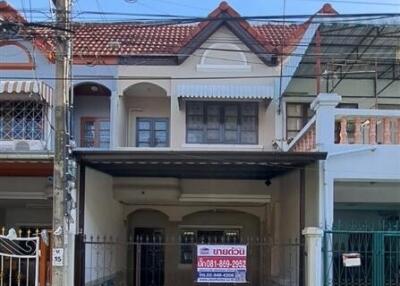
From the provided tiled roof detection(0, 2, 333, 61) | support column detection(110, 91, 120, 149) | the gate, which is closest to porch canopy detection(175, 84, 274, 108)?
tiled roof detection(0, 2, 333, 61)

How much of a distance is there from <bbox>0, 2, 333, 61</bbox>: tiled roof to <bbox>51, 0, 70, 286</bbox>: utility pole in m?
6.44

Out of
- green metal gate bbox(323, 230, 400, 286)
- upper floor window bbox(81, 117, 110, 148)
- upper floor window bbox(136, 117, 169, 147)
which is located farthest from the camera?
upper floor window bbox(136, 117, 169, 147)

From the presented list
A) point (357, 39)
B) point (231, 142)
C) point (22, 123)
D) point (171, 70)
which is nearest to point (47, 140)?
point (22, 123)

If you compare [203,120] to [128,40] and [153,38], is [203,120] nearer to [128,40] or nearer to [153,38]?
[153,38]

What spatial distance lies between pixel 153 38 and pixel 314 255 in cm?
984

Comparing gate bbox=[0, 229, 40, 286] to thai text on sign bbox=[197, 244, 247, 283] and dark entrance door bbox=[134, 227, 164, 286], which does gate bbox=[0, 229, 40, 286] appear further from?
dark entrance door bbox=[134, 227, 164, 286]

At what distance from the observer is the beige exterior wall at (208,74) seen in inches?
705

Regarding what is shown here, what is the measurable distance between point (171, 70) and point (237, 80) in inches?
73.5

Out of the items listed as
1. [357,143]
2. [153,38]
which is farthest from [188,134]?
[357,143]

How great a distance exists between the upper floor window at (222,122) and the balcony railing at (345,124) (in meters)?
5.33

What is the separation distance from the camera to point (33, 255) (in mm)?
11688

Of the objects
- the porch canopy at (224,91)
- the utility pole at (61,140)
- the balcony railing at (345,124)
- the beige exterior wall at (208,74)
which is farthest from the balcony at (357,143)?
the beige exterior wall at (208,74)

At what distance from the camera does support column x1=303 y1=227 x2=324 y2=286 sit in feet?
37.7

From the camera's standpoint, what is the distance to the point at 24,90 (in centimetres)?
1622
